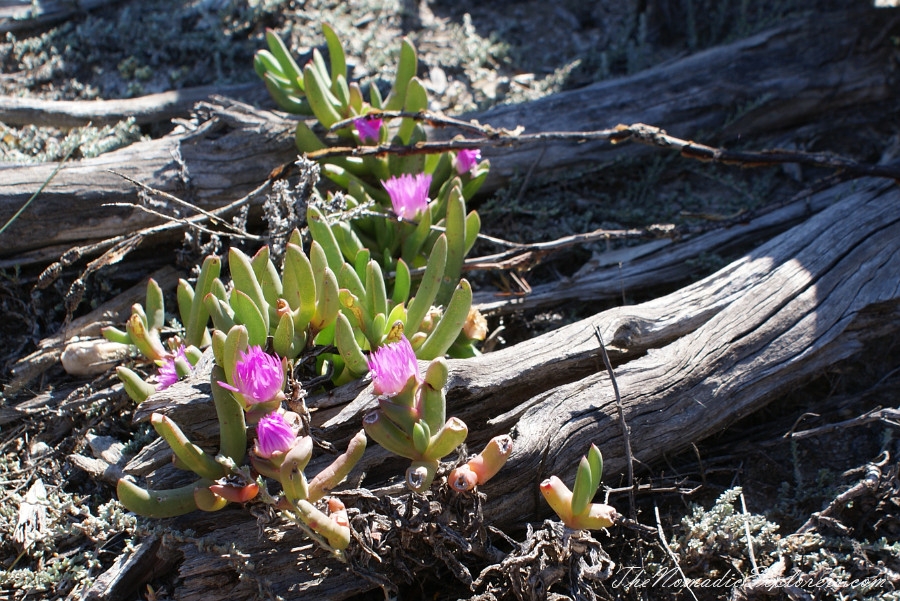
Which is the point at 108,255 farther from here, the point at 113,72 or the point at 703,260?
the point at 703,260

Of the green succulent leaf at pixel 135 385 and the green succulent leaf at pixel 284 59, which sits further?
the green succulent leaf at pixel 284 59

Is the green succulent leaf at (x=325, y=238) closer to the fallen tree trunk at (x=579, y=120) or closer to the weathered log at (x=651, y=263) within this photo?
the weathered log at (x=651, y=263)

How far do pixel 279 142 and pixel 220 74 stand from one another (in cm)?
128

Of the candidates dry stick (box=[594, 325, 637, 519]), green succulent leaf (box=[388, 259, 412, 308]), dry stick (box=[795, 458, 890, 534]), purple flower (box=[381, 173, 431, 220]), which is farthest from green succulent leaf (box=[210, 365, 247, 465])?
dry stick (box=[795, 458, 890, 534])

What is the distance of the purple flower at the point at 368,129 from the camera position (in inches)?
121

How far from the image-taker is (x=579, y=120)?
3.80 m

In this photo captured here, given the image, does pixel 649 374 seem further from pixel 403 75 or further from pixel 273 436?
pixel 403 75

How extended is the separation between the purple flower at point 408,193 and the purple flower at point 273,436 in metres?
1.11

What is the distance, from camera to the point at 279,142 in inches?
131

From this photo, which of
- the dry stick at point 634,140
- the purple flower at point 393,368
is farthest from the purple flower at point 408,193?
the purple flower at point 393,368

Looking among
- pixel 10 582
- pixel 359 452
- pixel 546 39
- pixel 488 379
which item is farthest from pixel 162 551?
pixel 546 39

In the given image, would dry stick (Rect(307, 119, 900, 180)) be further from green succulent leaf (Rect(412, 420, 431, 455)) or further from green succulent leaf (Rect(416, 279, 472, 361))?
green succulent leaf (Rect(412, 420, 431, 455))

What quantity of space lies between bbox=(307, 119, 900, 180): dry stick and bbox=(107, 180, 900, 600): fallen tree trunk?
0.66 ft

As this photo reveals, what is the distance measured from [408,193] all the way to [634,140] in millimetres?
1095
